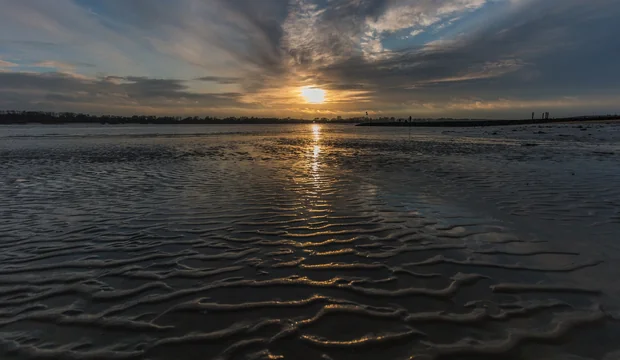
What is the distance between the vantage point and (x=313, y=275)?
5.21 m

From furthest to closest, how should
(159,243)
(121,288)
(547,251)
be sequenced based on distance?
(159,243) → (547,251) → (121,288)

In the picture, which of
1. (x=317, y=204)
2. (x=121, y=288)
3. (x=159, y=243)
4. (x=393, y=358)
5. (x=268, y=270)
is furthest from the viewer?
(x=317, y=204)

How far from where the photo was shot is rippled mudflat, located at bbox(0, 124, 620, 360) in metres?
3.62

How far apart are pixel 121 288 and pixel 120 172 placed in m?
13.5

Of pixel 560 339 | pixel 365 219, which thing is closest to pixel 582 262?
pixel 560 339

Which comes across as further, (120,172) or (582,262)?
(120,172)

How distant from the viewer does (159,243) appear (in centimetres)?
674

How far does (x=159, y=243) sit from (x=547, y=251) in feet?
24.8

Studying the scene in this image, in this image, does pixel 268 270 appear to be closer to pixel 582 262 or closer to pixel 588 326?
pixel 588 326

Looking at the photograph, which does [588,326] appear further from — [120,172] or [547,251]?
[120,172]

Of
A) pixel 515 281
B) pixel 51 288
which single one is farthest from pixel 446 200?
pixel 51 288

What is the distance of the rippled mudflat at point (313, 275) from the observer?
3.62 metres

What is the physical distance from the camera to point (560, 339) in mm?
3604

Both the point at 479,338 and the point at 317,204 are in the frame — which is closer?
the point at 479,338
